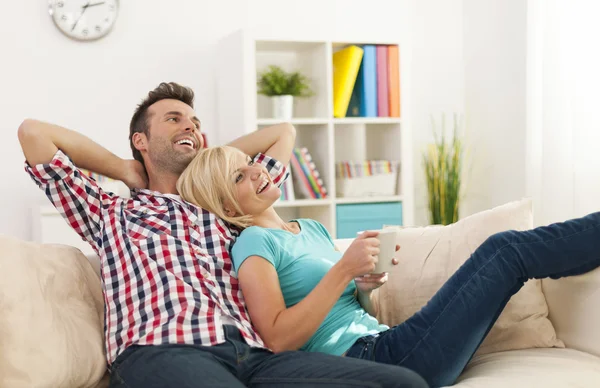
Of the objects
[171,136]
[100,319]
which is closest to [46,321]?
[100,319]

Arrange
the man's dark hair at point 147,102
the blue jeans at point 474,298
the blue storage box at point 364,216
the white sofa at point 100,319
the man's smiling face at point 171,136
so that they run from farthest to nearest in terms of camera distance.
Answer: the blue storage box at point 364,216 < the man's dark hair at point 147,102 < the man's smiling face at point 171,136 < the blue jeans at point 474,298 < the white sofa at point 100,319

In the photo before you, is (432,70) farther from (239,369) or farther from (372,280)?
(239,369)

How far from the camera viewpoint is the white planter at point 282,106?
401 cm

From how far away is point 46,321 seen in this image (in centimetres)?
172

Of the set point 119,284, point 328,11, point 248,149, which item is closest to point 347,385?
point 119,284

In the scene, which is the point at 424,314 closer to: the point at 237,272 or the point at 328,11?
the point at 237,272

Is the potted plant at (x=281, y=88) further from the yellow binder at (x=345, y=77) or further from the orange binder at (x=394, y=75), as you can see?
the orange binder at (x=394, y=75)

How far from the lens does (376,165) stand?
4.18 metres

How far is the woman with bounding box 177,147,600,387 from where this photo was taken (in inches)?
69.1

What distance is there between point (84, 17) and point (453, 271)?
2.56 metres

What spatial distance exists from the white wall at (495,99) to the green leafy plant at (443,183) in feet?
0.57

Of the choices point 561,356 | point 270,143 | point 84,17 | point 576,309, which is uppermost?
point 84,17

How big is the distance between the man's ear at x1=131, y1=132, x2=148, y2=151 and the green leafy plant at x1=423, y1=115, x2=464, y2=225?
2414 millimetres

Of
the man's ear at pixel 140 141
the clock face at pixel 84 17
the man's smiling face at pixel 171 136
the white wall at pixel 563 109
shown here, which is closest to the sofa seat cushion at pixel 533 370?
the man's smiling face at pixel 171 136
